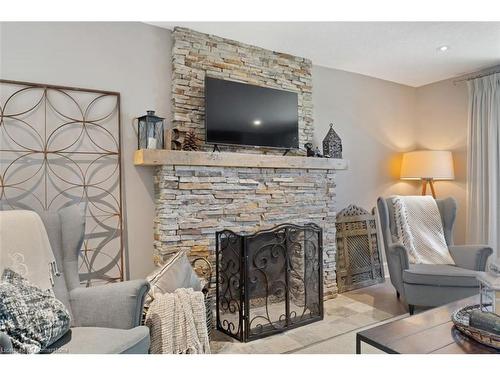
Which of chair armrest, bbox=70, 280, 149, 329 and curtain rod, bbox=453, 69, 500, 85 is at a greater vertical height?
curtain rod, bbox=453, 69, 500, 85

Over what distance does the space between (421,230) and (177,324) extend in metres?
2.52

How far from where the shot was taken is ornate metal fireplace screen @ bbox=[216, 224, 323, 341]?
2584 mm

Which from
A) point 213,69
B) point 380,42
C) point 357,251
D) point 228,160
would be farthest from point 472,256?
point 213,69

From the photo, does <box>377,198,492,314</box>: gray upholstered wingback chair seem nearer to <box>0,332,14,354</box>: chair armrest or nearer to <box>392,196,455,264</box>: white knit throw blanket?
<box>392,196,455,264</box>: white knit throw blanket

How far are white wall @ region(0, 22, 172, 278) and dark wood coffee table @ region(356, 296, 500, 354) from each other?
70.4 inches

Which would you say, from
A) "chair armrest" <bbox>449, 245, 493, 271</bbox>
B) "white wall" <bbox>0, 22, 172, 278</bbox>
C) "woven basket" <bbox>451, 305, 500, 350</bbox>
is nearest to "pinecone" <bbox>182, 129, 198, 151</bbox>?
"white wall" <bbox>0, 22, 172, 278</bbox>

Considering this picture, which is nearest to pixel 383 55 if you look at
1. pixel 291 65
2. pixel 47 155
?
pixel 291 65

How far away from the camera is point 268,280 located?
2.72m

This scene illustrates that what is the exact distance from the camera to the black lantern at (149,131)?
2.61 metres

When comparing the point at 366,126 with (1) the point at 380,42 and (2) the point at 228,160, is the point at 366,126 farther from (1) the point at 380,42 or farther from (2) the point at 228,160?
(2) the point at 228,160

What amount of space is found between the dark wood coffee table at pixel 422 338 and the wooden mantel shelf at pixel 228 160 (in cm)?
166

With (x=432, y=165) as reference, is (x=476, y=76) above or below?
above

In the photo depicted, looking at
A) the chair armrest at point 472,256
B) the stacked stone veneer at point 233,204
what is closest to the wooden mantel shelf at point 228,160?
the stacked stone veneer at point 233,204
